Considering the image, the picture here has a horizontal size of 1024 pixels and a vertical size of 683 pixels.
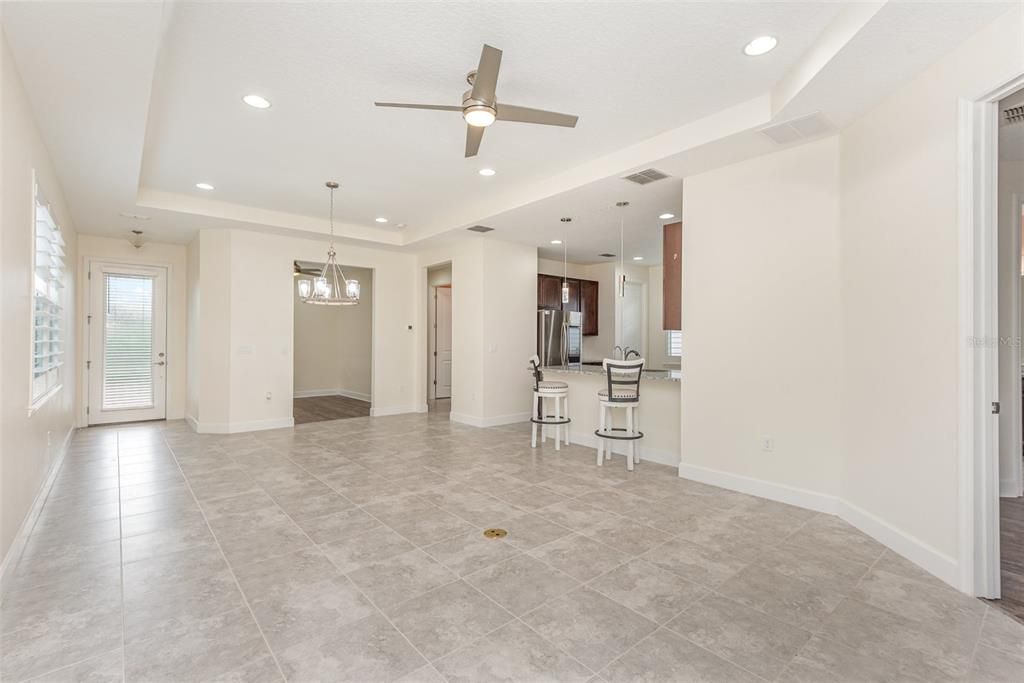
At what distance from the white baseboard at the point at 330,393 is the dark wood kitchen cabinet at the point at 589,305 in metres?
4.53

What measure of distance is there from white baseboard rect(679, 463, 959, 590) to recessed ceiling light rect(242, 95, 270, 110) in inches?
171

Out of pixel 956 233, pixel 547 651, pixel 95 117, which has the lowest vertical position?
pixel 547 651

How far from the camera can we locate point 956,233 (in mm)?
2445

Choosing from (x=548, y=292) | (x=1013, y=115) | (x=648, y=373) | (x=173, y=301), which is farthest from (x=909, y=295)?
(x=173, y=301)

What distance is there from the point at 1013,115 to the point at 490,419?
5734 mm

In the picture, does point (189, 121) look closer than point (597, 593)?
No

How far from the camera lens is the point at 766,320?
12.2 ft

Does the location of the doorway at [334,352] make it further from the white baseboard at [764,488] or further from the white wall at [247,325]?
the white baseboard at [764,488]

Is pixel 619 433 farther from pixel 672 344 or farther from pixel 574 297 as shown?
pixel 672 344

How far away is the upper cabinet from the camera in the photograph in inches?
185

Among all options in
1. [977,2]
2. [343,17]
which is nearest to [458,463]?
[343,17]

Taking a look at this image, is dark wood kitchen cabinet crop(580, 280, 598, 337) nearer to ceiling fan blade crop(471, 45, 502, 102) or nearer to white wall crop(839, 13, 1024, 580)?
white wall crop(839, 13, 1024, 580)

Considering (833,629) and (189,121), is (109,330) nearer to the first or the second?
(189,121)

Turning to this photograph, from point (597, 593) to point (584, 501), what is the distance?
1.34 meters
